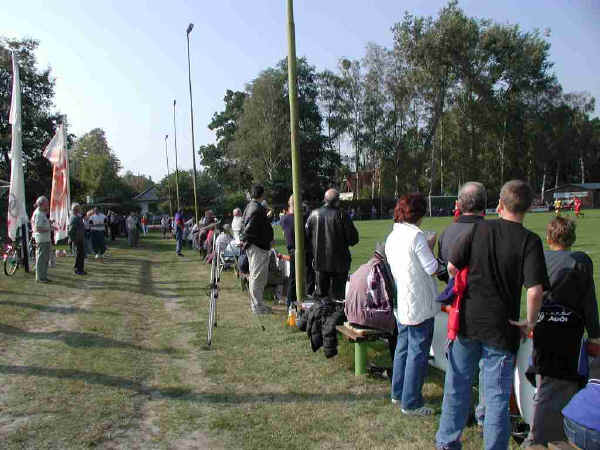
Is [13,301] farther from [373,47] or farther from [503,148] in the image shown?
[503,148]

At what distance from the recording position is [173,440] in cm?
420

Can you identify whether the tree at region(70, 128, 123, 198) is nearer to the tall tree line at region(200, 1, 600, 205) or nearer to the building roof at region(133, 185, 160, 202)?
the building roof at region(133, 185, 160, 202)

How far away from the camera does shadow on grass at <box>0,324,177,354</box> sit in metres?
6.96

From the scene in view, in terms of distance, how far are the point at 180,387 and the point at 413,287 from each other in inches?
104

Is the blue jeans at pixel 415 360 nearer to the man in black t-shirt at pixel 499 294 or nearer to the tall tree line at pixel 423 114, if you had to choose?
the man in black t-shirt at pixel 499 294

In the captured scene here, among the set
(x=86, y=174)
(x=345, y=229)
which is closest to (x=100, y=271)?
(x=345, y=229)

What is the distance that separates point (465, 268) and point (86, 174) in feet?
241

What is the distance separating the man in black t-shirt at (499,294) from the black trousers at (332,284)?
391cm

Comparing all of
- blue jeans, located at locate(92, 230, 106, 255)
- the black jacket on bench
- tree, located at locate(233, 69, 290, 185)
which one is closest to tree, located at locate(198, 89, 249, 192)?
tree, located at locate(233, 69, 290, 185)

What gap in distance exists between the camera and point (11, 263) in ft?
44.0

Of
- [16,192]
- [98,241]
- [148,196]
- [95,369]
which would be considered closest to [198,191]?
[148,196]

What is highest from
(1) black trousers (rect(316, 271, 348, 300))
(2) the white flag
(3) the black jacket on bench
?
(2) the white flag

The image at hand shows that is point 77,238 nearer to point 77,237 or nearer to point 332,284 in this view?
point 77,237

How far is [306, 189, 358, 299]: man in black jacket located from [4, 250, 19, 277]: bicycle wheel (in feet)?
30.2
